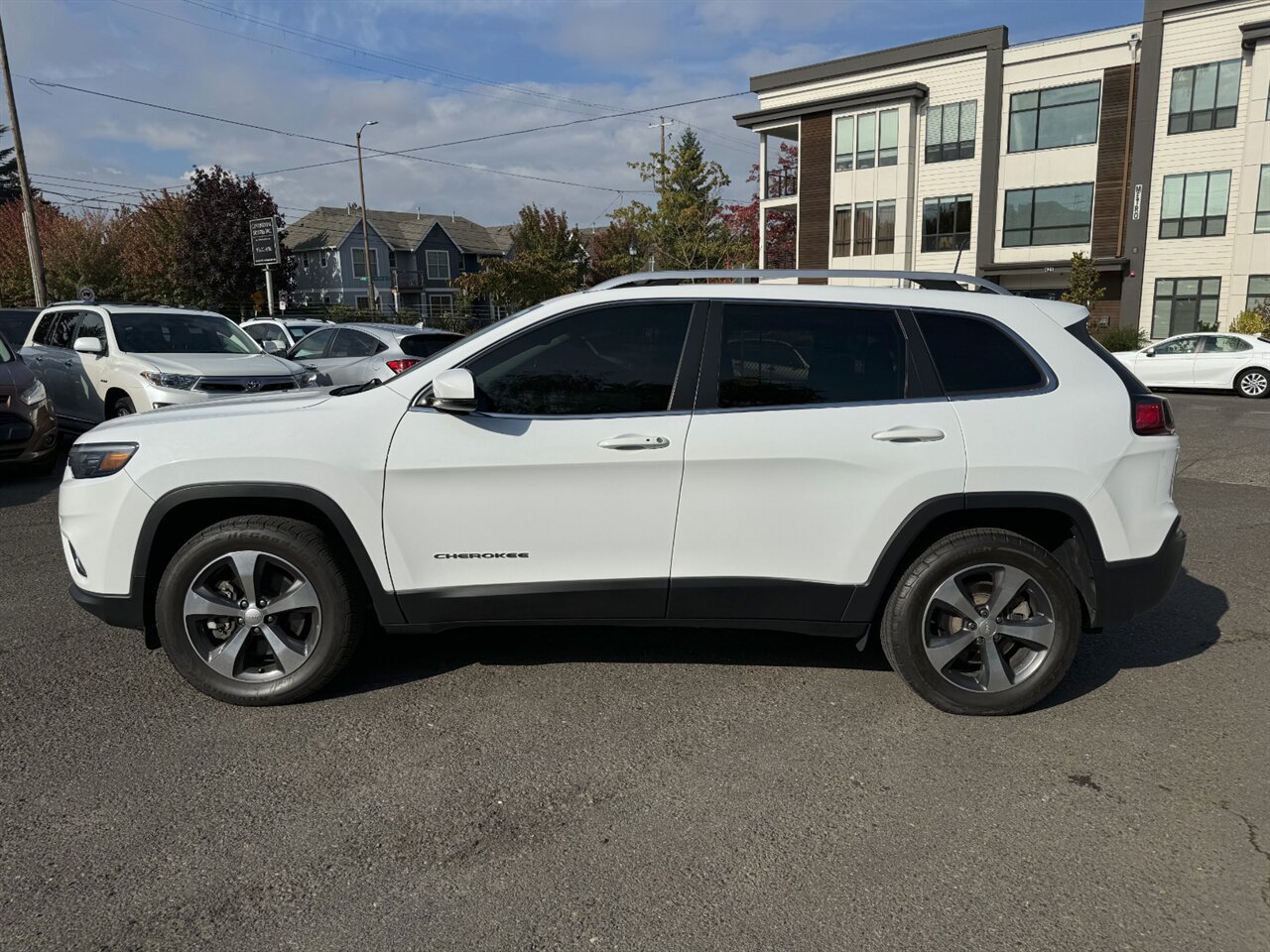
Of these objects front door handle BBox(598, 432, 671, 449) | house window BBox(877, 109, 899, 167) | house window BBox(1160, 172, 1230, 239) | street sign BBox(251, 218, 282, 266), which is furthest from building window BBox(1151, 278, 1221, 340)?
front door handle BBox(598, 432, 671, 449)

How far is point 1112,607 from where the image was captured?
372cm

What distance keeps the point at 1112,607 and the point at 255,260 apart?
2329 cm

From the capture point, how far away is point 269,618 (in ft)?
12.2

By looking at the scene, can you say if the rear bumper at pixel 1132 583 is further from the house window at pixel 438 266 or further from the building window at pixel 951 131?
the house window at pixel 438 266

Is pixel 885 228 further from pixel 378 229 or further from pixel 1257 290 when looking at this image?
pixel 378 229

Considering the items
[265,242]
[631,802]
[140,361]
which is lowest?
[631,802]

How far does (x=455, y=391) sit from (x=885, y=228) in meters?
34.4

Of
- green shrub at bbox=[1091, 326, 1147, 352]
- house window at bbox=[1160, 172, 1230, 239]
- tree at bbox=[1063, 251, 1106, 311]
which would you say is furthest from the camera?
house window at bbox=[1160, 172, 1230, 239]

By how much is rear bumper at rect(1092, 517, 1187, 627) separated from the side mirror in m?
2.62

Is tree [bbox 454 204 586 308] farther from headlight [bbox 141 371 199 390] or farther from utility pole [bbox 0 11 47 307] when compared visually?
headlight [bbox 141 371 199 390]

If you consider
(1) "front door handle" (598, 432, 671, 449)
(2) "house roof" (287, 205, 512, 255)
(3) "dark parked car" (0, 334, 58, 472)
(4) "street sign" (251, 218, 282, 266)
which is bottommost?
(3) "dark parked car" (0, 334, 58, 472)

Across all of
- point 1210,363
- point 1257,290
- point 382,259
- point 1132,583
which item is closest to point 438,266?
point 382,259

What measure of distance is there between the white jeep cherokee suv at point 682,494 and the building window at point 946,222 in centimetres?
3211

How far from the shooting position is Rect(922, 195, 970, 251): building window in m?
33.5
